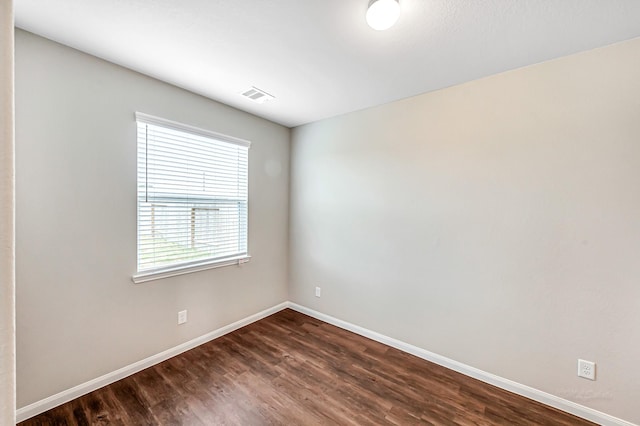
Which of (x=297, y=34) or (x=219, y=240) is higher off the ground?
(x=297, y=34)

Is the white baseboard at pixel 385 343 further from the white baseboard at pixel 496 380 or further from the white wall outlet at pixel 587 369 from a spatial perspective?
the white wall outlet at pixel 587 369

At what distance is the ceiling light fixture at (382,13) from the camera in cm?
131

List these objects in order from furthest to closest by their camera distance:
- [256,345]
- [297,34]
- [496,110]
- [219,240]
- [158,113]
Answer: [219,240]
[256,345]
[158,113]
[496,110]
[297,34]

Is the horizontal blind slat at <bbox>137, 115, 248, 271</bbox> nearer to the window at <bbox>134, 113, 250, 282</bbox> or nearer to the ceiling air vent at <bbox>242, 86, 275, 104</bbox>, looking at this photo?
the window at <bbox>134, 113, 250, 282</bbox>

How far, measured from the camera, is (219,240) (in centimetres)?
276

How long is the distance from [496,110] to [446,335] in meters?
1.97

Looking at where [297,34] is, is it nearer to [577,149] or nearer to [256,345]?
[577,149]

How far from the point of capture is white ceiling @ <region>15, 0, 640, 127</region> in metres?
1.40

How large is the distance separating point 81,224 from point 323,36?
2.16 m

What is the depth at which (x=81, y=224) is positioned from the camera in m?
1.83

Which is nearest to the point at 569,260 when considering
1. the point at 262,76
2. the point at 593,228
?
the point at 593,228
